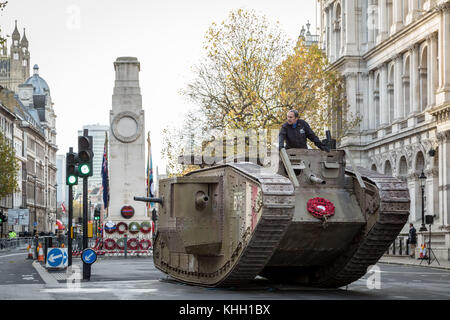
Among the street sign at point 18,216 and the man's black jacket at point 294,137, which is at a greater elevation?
the man's black jacket at point 294,137

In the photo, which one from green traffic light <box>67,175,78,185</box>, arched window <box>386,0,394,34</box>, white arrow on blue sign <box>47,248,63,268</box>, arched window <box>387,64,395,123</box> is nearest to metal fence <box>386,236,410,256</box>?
arched window <box>387,64,395,123</box>

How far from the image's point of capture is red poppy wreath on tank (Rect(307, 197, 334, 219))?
52.6 feet

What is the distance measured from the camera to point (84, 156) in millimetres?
21594

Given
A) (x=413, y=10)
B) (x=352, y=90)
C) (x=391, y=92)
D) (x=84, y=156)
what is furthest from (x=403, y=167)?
(x=84, y=156)

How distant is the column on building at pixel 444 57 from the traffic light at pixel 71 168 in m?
29.2

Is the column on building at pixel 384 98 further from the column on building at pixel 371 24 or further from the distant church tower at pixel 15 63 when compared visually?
the distant church tower at pixel 15 63

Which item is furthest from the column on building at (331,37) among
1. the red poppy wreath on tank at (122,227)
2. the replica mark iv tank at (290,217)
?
the replica mark iv tank at (290,217)

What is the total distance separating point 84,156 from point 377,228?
8.16 meters

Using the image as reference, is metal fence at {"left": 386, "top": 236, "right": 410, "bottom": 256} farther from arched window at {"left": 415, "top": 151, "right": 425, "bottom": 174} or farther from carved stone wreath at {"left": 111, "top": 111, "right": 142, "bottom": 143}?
carved stone wreath at {"left": 111, "top": 111, "right": 142, "bottom": 143}

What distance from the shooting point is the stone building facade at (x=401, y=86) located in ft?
161
